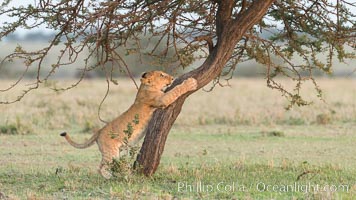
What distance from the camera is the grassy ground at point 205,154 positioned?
357 inches

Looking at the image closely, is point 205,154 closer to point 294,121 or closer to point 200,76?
point 200,76

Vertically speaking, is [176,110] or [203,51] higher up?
[203,51]

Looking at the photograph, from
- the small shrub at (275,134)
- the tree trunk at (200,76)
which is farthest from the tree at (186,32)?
the small shrub at (275,134)

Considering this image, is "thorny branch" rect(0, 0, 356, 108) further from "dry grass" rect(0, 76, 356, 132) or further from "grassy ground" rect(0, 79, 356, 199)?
"dry grass" rect(0, 76, 356, 132)

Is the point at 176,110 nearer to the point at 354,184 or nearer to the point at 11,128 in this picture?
the point at 354,184

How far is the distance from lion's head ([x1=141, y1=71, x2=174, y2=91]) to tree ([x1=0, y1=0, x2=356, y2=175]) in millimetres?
254

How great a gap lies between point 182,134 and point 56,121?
12.6ft

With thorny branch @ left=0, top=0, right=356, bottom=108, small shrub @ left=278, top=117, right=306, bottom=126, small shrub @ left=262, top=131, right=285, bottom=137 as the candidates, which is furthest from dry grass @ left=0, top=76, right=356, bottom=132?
thorny branch @ left=0, top=0, right=356, bottom=108

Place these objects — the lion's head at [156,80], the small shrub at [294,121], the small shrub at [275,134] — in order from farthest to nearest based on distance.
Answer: the small shrub at [294,121]
the small shrub at [275,134]
the lion's head at [156,80]

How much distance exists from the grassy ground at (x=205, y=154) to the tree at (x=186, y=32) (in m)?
1.05

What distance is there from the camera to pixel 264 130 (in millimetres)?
18000

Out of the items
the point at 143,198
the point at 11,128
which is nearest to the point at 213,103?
the point at 11,128

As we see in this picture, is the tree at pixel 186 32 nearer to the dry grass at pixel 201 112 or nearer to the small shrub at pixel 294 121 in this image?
the dry grass at pixel 201 112

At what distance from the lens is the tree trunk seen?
33.5 feet
